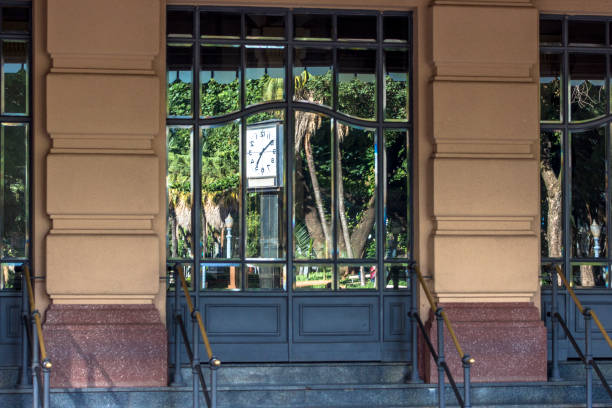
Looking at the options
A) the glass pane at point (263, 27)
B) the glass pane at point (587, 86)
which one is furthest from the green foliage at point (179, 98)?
the glass pane at point (587, 86)

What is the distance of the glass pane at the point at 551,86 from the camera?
10.1 m

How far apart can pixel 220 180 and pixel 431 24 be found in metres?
2.63

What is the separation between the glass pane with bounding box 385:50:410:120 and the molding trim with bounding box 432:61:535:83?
0.39 meters

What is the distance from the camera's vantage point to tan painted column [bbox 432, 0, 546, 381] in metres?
9.41

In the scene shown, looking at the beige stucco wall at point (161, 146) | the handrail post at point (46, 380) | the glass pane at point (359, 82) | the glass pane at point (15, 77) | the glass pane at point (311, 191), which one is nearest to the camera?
the handrail post at point (46, 380)

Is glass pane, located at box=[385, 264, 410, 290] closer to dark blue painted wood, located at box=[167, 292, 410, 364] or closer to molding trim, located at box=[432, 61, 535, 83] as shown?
dark blue painted wood, located at box=[167, 292, 410, 364]

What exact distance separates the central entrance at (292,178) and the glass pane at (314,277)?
1 centimetres

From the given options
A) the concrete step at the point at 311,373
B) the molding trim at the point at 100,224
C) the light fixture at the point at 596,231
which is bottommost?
the concrete step at the point at 311,373

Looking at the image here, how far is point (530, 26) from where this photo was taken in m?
9.66

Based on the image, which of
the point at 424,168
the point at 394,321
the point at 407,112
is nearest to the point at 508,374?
the point at 394,321

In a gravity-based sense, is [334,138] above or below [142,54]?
below

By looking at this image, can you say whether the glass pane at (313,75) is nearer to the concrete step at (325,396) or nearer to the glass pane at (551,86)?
the glass pane at (551,86)

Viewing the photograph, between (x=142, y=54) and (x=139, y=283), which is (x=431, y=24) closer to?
(x=142, y=54)

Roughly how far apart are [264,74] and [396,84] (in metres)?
1.37
